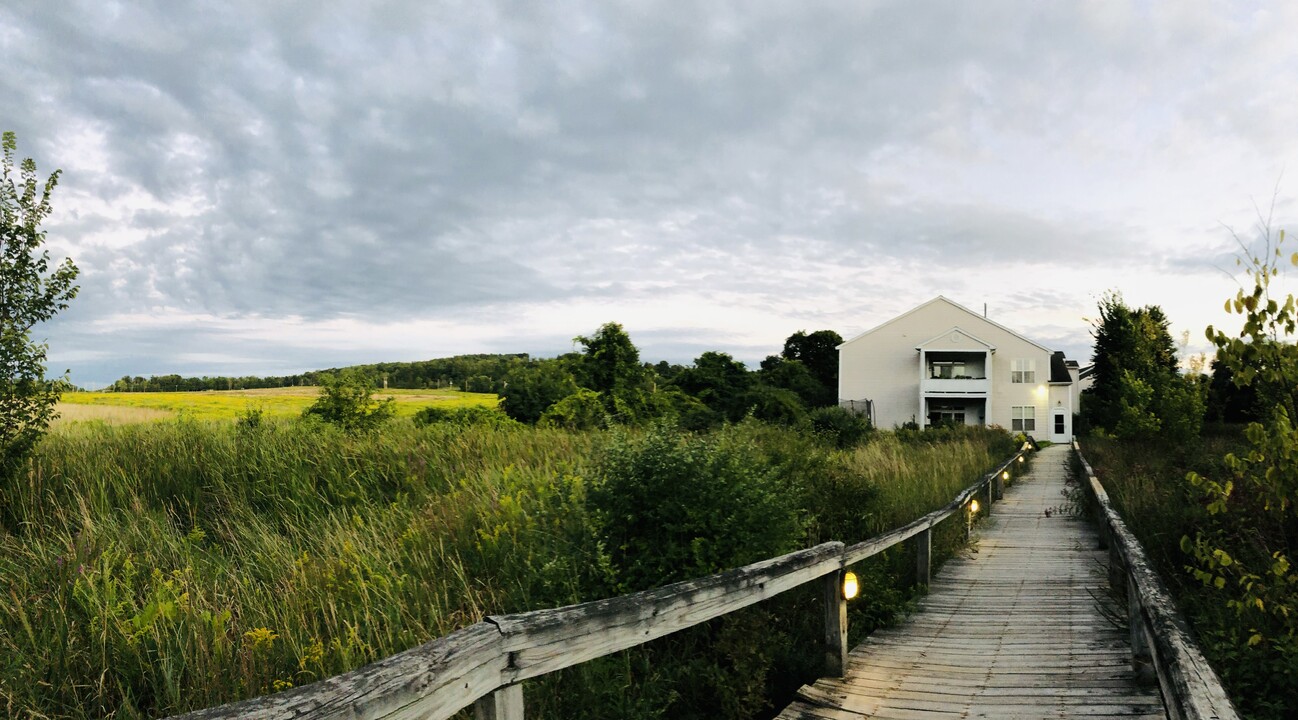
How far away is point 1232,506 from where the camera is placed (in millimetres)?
6344

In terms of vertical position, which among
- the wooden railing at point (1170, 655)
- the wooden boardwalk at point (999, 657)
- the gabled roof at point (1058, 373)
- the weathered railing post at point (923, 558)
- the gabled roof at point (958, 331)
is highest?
the gabled roof at point (958, 331)

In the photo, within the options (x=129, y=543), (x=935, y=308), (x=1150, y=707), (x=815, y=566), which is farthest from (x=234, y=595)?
(x=935, y=308)

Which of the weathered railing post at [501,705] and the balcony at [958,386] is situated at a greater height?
the balcony at [958,386]

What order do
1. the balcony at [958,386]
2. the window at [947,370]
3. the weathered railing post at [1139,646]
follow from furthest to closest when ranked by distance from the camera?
the window at [947,370] < the balcony at [958,386] < the weathered railing post at [1139,646]

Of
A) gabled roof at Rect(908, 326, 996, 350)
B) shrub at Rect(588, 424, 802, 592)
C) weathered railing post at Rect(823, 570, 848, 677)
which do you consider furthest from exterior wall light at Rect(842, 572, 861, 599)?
gabled roof at Rect(908, 326, 996, 350)

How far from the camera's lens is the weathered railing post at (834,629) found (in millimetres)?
4906

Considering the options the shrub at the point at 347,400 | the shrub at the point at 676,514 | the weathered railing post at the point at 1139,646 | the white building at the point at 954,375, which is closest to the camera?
the weathered railing post at the point at 1139,646

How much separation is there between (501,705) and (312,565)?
13.2 ft

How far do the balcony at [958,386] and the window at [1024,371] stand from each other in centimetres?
217

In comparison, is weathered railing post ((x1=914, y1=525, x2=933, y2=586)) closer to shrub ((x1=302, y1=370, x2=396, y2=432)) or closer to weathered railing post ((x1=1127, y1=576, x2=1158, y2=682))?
weathered railing post ((x1=1127, y1=576, x2=1158, y2=682))

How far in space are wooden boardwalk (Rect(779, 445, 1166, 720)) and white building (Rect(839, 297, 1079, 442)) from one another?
39.8 metres

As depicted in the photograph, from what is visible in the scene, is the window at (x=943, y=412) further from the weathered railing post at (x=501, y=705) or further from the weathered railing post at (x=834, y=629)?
the weathered railing post at (x=501, y=705)

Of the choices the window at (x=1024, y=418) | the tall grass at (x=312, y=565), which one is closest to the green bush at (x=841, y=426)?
the tall grass at (x=312, y=565)

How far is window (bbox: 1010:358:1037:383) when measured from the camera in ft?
155
